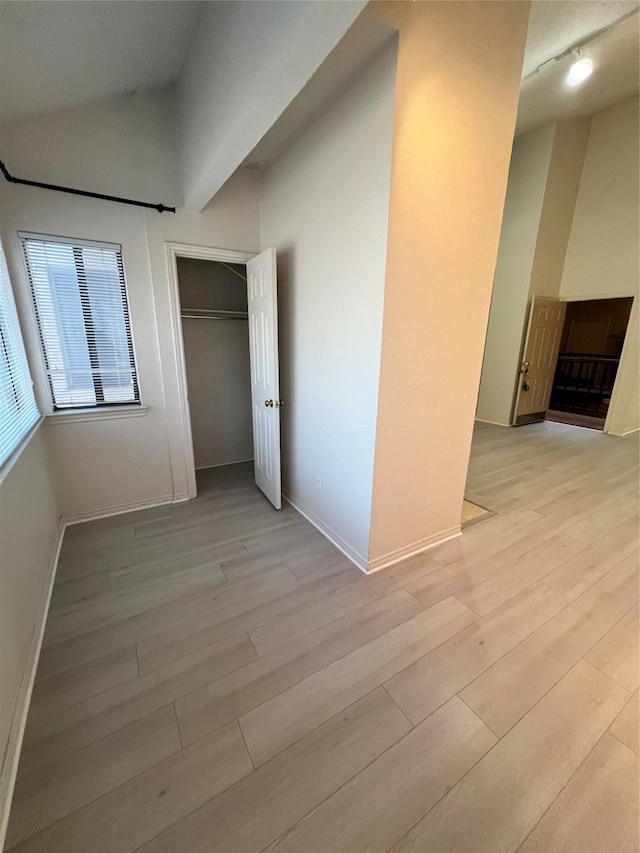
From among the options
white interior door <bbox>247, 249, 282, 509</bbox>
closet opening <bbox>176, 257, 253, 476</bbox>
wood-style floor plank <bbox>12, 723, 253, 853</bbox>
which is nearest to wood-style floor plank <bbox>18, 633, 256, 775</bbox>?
wood-style floor plank <bbox>12, 723, 253, 853</bbox>

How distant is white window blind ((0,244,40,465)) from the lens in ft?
5.64

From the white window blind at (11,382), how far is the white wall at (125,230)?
0.48ft

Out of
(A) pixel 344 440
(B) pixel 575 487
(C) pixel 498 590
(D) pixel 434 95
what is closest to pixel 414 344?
(A) pixel 344 440

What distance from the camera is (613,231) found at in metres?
4.86

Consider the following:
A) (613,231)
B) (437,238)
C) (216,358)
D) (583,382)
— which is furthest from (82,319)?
(583,382)

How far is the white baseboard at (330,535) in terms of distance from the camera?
220cm

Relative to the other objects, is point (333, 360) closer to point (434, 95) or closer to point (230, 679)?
point (434, 95)

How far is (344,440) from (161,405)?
1.68m

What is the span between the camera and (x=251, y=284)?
2.82m

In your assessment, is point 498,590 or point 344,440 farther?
point 344,440

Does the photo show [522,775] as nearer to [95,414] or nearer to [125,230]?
[95,414]

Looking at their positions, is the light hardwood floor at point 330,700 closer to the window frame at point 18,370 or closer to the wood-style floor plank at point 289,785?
the wood-style floor plank at point 289,785


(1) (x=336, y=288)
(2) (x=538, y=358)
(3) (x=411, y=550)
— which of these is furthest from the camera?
(2) (x=538, y=358)

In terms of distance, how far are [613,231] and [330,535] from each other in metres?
6.07
